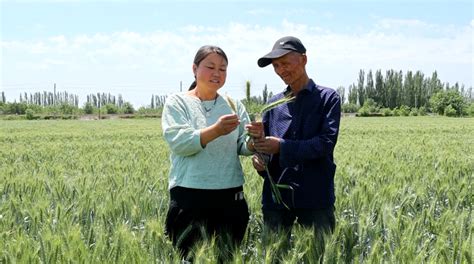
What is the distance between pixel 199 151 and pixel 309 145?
569 mm

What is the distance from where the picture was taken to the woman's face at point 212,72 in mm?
2490

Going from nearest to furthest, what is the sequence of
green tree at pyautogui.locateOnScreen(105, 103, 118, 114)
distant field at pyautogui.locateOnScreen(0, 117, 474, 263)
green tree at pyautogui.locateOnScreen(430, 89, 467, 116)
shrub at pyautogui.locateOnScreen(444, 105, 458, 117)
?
distant field at pyautogui.locateOnScreen(0, 117, 474, 263) → shrub at pyautogui.locateOnScreen(444, 105, 458, 117) → green tree at pyautogui.locateOnScreen(430, 89, 467, 116) → green tree at pyautogui.locateOnScreen(105, 103, 118, 114)

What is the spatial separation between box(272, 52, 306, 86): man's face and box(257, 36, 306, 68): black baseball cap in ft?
0.09

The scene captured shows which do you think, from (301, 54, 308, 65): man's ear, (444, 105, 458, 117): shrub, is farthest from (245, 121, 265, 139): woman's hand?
(444, 105, 458, 117): shrub

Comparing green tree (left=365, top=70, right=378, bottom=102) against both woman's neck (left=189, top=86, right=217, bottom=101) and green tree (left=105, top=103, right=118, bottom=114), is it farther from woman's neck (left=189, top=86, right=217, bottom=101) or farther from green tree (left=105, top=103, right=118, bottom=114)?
woman's neck (left=189, top=86, right=217, bottom=101)

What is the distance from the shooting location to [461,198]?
3.57 meters

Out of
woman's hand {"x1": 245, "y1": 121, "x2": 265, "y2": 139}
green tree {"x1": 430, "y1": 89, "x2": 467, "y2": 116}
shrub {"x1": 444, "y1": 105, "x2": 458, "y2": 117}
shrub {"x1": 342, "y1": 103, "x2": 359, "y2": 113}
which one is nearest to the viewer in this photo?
woman's hand {"x1": 245, "y1": 121, "x2": 265, "y2": 139}

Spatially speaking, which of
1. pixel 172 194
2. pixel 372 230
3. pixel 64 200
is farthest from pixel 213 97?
pixel 64 200

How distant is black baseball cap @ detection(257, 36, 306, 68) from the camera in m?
2.49

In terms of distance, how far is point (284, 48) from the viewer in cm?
251

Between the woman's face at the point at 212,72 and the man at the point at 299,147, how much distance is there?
0.73 feet

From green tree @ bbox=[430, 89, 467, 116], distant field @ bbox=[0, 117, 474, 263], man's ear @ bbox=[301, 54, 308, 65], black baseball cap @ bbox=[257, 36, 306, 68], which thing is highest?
green tree @ bbox=[430, 89, 467, 116]

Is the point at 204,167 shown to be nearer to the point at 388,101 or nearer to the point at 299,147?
the point at 299,147

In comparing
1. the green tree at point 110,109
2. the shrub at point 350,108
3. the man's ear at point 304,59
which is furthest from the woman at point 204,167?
the shrub at point 350,108
